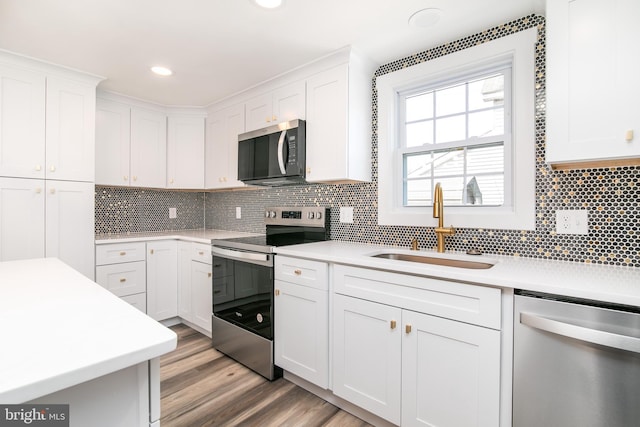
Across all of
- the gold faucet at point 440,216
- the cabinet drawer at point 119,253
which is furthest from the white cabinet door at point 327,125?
the cabinet drawer at point 119,253

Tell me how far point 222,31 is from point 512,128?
1861 mm

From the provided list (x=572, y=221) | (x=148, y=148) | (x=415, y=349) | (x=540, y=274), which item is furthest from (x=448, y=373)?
(x=148, y=148)

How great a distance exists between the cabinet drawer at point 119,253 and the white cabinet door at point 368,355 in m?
2.10

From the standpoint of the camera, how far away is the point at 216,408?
75.0 inches

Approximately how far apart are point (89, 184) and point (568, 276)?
11.0 ft

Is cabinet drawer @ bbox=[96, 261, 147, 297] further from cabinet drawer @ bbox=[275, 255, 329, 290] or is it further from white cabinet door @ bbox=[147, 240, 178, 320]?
cabinet drawer @ bbox=[275, 255, 329, 290]

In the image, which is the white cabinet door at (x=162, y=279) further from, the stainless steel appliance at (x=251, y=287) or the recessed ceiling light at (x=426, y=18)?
the recessed ceiling light at (x=426, y=18)

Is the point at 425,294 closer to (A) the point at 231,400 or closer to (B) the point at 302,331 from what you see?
(B) the point at 302,331

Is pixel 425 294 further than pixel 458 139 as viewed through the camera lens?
No

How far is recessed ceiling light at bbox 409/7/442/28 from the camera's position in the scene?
177 centimetres

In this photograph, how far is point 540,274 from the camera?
4.45 feet

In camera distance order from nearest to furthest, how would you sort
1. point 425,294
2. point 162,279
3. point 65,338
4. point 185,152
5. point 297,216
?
point 65,338
point 425,294
point 297,216
point 162,279
point 185,152

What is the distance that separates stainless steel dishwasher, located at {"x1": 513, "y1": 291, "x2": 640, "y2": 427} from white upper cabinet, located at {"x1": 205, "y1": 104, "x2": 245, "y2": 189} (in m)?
2.58

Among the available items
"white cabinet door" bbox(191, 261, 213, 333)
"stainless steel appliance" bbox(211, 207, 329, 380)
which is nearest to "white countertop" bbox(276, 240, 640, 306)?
"stainless steel appliance" bbox(211, 207, 329, 380)
